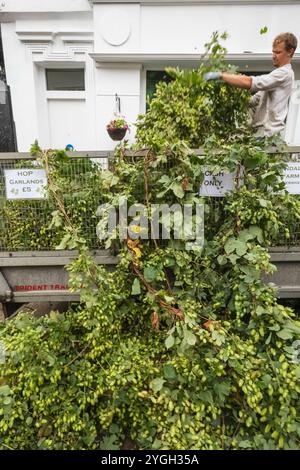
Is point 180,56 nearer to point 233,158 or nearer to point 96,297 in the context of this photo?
point 233,158

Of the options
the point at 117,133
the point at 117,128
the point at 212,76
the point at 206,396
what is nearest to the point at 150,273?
the point at 206,396

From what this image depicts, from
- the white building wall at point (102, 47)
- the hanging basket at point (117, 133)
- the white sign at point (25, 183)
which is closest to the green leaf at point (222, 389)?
the white sign at point (25, 183)

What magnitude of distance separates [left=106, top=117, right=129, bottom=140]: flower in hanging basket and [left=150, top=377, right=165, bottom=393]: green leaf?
12.8 feet

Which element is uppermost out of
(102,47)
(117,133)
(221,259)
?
(102,47)

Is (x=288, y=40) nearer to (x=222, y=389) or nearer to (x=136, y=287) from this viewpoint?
(x=136, y=287)

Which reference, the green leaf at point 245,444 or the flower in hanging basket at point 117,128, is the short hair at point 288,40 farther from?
the green leaf at point 245,444

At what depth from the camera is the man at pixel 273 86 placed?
2120 mm

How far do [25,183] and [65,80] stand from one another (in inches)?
162

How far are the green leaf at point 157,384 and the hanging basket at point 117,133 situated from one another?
4.04 meters

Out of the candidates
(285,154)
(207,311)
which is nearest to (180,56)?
(285,154)

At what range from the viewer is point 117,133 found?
191 inches

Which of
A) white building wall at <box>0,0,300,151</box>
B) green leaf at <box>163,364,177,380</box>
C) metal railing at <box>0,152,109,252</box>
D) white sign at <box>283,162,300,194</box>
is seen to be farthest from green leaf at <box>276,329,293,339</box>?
white building wall at <box>0,0,300,151</box>
